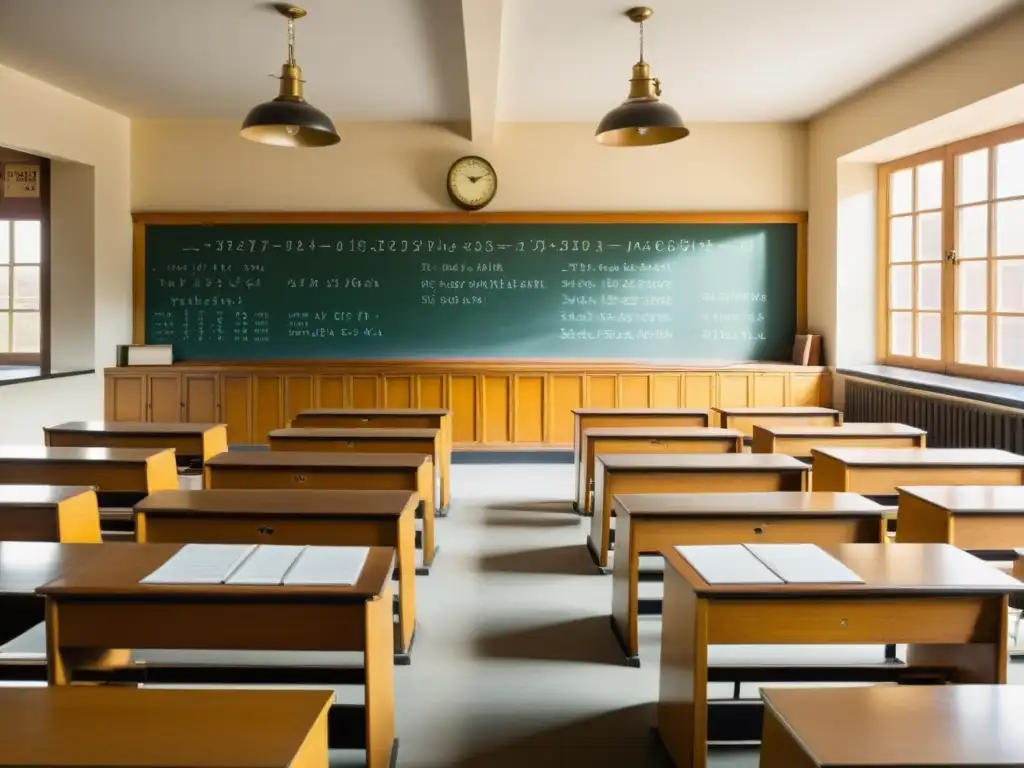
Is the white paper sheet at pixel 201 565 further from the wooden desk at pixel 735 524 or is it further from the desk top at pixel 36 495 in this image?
the wooden desk at pixel 735 524

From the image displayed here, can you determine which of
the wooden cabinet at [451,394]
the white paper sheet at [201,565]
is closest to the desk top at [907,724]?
the white paper sheet at [201,565]

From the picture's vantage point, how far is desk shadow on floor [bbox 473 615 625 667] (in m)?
2.88

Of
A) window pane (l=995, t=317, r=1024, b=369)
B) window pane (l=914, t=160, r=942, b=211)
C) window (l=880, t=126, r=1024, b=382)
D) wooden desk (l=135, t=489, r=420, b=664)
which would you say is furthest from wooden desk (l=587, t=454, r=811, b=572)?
window pane (l=914, t=160, r=942, b=211)

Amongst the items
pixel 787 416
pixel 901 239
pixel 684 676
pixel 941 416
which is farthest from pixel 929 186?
pixel 684 676

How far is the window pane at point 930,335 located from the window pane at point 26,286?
20.9ft

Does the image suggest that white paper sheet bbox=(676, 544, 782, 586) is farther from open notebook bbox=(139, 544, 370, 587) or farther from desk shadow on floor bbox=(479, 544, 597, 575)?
desk shadow on floor bbox=(479, 544, 597, 575)

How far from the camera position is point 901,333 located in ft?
21.2

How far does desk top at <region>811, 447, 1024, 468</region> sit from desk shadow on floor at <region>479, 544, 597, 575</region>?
1099 mm

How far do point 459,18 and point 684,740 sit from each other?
3.77 metres

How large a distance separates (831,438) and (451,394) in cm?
333

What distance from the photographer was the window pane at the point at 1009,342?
16.5 ft

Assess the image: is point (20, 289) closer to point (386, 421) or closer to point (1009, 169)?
point (386, 421)

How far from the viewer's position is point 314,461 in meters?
3.50

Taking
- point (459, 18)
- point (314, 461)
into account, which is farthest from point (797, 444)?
point (459, 18)
